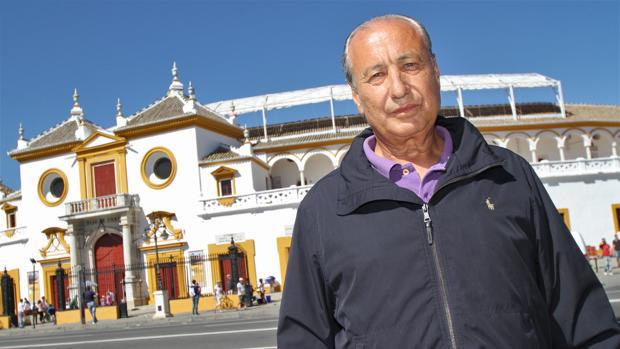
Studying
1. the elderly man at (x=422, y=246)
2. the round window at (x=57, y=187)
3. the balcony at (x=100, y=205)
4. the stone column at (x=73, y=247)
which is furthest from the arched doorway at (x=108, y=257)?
the elderly man at (x=422, y=246)

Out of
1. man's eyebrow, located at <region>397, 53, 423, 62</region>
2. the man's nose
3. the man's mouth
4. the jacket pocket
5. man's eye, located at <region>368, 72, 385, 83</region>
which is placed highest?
man's eyebrow, located at <region>397, 53, 423, 62</region>

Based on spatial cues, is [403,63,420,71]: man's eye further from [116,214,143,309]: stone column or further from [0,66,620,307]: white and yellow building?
[116,214,143,309]: stone column

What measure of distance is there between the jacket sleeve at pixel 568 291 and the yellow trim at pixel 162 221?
3195cm

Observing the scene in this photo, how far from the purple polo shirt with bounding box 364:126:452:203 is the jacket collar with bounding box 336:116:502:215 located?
0.03 m

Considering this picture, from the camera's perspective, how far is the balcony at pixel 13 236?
122 ft

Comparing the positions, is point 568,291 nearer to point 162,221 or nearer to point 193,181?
point 193,181

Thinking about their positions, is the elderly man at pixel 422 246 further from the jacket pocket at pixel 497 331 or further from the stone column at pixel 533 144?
the stone column at pixel 533 144

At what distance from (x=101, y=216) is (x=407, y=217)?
3373 cm

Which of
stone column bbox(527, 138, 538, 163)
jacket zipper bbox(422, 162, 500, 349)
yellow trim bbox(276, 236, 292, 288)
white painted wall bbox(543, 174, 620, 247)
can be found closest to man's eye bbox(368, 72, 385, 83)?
jacket zipper bbox(422, 162, 500, 349)

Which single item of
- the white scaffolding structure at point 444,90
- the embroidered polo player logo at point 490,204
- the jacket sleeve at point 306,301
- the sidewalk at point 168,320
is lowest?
the sidewalk at point 168,320

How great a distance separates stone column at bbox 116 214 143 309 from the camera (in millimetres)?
32000

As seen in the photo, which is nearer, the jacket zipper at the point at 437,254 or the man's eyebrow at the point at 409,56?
the jacket zipper at the point at 437,254

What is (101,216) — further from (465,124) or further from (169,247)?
(465,124)

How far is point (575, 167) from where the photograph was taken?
3275 cm
